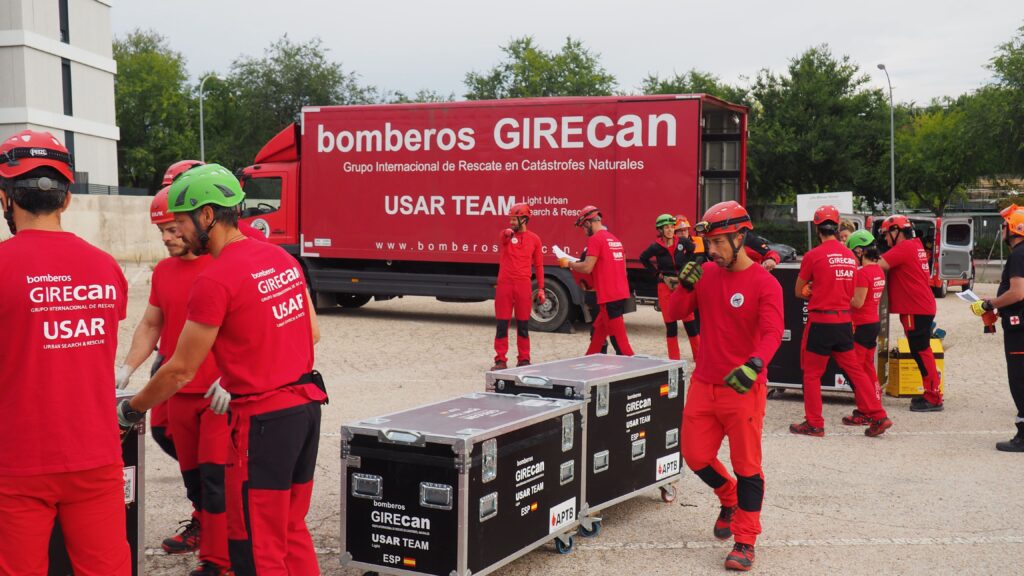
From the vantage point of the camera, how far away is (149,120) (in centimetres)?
6944

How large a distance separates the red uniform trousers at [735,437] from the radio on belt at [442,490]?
925 millimetres

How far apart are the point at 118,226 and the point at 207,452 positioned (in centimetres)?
3340

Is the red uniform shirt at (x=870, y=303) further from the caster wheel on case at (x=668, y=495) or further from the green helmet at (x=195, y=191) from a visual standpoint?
the green helmet at (x=195, y=191)

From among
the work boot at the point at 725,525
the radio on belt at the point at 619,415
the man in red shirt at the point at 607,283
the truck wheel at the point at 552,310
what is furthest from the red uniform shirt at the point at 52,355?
the truck wheel at the point at 552,310

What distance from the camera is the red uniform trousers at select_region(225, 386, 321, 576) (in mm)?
3791

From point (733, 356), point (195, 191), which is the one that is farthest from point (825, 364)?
point (195, 191)

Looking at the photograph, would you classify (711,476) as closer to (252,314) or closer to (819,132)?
(252,314)

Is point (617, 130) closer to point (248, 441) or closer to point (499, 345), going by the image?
point (499, 345)

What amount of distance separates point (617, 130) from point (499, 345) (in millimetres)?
4560

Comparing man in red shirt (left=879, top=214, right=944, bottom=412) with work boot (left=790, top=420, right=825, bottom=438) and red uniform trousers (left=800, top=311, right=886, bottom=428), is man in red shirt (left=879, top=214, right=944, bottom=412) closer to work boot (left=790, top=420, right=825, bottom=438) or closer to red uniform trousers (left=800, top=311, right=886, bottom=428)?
red uniform trousers (left=800, top=311, right=886, bottom=428)

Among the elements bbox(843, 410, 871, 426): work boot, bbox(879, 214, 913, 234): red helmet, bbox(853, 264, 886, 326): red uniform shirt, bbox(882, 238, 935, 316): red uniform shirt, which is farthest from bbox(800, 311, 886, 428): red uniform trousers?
bbox(879, 214, 913, 234): red helmet

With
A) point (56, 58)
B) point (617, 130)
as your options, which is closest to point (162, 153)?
point (56, 58)

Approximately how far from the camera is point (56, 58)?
40656mm

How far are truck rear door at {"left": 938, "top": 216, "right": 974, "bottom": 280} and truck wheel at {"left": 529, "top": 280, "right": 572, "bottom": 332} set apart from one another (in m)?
12.9
